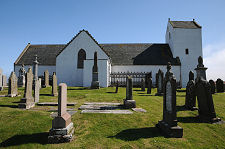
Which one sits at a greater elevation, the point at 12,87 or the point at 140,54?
the point at 140,54

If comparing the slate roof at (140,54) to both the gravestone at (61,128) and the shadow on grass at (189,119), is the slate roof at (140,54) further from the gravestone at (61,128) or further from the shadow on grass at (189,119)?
the gravestone at (61,128)

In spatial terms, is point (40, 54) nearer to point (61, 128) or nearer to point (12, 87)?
point (12, 87)

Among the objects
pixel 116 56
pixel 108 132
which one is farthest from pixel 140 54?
pixel 108 132

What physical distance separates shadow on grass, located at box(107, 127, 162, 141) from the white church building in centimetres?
1550

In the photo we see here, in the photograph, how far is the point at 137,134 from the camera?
496cm

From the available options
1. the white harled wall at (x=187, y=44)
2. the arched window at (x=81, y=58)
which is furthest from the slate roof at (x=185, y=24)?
the arched window at (x=81, y=58)

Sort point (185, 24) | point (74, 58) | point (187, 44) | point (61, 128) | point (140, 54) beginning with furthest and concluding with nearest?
point (185, 24)
point (187, 44)
point (140, 54)
point (74, 58)
point (61, 128)

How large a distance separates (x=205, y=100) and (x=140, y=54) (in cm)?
2119

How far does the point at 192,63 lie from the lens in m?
26.5

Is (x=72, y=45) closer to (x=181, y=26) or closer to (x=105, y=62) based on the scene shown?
(x=105, y=62)

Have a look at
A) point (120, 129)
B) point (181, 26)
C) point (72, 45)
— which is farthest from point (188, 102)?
point (181, 26)

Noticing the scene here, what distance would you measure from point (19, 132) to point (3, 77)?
13.7 meters

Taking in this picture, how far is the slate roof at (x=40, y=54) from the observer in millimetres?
26656

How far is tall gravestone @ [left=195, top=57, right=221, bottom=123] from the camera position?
656 centimetres
